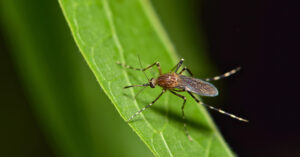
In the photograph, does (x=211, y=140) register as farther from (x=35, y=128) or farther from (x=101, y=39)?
(x=35, y=128)

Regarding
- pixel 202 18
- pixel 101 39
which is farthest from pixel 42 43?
pixel 202 18

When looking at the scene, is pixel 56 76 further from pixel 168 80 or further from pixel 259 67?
pixel 259 67

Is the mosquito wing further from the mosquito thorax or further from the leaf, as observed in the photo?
the leaf

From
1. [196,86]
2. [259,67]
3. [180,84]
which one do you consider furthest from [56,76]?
[259,67]

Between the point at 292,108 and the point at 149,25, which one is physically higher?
the point at 149,25

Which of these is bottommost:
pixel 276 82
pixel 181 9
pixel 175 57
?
pixel 276 82

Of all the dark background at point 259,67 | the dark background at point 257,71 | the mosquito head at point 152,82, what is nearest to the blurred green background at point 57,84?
the mosquito head at point 152,82

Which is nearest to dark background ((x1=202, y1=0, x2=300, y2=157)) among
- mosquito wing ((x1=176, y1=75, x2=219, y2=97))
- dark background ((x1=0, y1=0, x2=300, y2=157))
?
dark background ((x1=0, y1=0, x2=300, y2=157))
